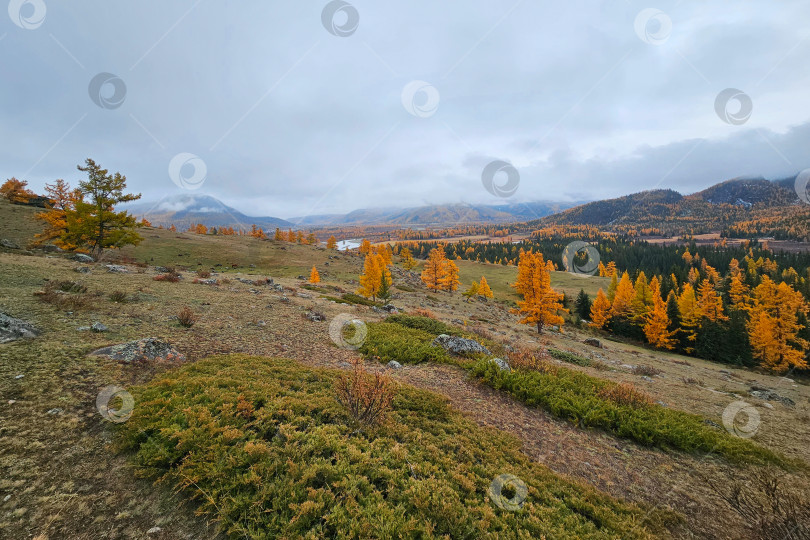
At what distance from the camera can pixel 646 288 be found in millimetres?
59812

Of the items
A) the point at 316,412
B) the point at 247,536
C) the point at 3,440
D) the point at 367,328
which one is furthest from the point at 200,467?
the point at 367,328

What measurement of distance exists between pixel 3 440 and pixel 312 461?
554 cm

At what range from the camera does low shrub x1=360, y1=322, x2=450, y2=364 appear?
A: 1420cm

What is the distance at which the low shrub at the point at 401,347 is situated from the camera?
14203 mm

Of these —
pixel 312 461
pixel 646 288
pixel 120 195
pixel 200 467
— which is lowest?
pixel 646 288

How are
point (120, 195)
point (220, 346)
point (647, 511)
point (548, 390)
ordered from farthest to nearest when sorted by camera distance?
point (120, 195)
point (220, 346)
point (548, 390)
point (647, 511)

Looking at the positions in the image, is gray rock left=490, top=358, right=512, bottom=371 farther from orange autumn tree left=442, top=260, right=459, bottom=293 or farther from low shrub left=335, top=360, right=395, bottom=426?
orange autumn tree left=442, top=260, right=459, bottom=293

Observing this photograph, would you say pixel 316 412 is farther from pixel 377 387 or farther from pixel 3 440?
pixel 3 440
